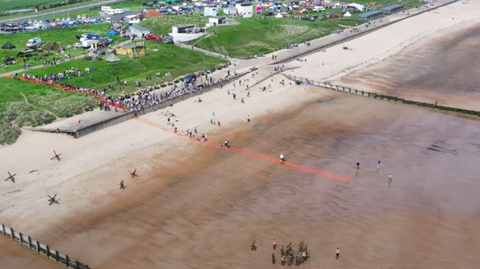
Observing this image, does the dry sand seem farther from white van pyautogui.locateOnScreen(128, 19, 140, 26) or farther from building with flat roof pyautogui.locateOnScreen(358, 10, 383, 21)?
white van pyautogui.locateOnScreen(128, 19, 140, 26)

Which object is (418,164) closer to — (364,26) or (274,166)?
(274,166)

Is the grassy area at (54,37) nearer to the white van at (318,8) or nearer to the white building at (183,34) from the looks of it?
the white building at (183,34)

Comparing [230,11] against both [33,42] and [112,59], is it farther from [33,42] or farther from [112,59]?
[112,59]

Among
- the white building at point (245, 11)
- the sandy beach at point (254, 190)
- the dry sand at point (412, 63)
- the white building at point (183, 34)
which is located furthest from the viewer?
the white building at point (245, 11)

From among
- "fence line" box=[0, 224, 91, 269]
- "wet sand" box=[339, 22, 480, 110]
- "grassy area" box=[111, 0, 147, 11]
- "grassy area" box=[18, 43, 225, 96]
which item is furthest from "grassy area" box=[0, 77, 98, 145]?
"grassy area" box=[111, 0, 147, 11]

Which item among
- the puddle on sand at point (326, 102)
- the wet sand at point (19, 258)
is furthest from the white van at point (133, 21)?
the wet sand at point (19, 258)
